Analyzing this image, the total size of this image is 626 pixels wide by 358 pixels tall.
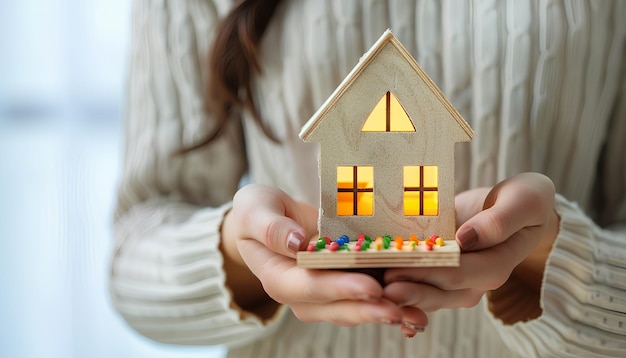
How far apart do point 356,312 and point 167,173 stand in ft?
1.32

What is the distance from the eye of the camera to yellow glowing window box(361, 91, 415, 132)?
484 millimetres

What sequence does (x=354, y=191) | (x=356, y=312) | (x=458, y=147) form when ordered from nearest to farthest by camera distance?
(x=356, y=312) < (x=354, y=191) < (x=458, y=147)

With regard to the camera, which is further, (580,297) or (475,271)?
(580,297)

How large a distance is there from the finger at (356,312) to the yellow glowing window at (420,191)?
112mm

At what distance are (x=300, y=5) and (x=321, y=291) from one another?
0.38m

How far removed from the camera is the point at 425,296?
41 cm

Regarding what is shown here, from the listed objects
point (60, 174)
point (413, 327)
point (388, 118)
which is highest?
point (388, 118)

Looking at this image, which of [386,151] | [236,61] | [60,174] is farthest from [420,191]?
[60,174]

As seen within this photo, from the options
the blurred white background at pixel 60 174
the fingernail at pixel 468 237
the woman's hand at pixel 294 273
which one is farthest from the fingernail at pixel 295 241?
the blurred white background at pixel 60 174

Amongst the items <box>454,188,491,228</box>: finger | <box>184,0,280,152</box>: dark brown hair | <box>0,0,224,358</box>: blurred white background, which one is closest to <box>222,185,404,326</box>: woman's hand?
<box>454,188,491,228</box>: finger

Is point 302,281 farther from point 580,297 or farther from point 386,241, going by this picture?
point 580,297

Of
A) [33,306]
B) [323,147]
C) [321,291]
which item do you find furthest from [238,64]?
[33,306]

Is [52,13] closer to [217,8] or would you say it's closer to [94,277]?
[94,277]

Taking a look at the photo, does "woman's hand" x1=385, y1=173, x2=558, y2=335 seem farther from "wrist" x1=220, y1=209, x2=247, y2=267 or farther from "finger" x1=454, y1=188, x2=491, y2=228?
"wrist" x1=220, y1=209, x2=247, y2=267
